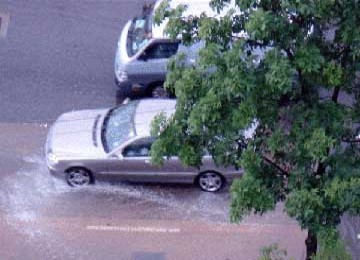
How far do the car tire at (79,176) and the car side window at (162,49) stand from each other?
3365mm

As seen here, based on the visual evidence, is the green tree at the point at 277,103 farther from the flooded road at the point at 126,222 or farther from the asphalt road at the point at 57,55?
the asphalt road at the point at 57,55

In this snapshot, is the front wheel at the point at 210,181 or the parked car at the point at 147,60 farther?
the parked car at the point at 147,60

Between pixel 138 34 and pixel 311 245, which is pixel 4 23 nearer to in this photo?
pixel 138 34

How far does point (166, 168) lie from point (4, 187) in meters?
3.01

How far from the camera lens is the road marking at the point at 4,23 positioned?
70.9 ft

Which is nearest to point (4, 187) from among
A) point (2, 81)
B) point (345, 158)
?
point (2, 81)

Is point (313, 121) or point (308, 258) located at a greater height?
point (313, 121)

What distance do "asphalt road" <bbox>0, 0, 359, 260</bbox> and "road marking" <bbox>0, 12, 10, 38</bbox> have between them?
2.75 feet

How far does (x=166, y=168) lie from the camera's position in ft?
53.9

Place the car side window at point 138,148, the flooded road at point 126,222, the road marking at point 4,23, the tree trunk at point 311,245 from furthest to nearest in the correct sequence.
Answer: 1. the road marking at point 4,23
2. the car side window at point 138,148
3. the flooded road at point 126,222
4. the tree trunk at point 311,245

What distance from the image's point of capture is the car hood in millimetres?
16797

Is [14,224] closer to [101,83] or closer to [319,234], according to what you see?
[101,83]

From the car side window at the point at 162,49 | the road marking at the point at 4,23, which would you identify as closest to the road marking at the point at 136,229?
the car side window at the point at 162,49

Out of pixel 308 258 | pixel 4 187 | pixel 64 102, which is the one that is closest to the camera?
pixel 308 258
